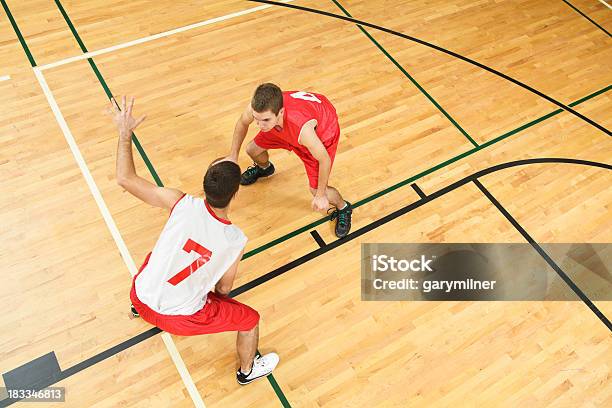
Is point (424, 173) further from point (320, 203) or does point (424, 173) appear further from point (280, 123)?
point (280, 123)

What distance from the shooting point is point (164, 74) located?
4.60 meters

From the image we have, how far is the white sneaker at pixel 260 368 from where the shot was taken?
10.2 ft

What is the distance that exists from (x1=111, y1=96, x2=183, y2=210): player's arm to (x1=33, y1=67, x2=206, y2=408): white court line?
1195 mm

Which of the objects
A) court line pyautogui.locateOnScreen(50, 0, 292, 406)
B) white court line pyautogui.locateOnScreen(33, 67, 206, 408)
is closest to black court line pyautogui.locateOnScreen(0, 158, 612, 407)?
white court line pyautogui.locateOnScreen(33, 67, 206, 408)

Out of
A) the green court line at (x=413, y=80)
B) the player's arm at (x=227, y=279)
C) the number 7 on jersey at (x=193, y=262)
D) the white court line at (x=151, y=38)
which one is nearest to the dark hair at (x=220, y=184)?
the number 7 on jersey at (x=193, y=262)

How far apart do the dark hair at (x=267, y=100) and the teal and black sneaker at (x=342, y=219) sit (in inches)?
47.9

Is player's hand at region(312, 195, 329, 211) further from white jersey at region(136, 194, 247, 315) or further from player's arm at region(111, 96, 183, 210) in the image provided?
player's arm at region(111, 96, 183, 210)

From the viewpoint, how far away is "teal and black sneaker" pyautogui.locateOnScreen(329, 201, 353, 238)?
379 cm

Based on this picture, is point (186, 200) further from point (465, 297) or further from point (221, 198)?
point (465, 297)

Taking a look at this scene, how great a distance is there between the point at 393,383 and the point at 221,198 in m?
1.75

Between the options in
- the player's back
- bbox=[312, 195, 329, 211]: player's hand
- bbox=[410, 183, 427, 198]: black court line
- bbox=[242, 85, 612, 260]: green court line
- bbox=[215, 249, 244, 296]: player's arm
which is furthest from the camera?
bbox=[410, 183, 427, 198]: black court line

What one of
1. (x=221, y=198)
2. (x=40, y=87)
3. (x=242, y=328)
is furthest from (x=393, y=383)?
(x=40, y=87)

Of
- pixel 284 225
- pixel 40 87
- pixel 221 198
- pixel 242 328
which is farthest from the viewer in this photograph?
pixel 40 87

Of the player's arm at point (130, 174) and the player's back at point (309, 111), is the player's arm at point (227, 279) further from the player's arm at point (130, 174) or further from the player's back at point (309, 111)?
the player's back at point (309, 111)
